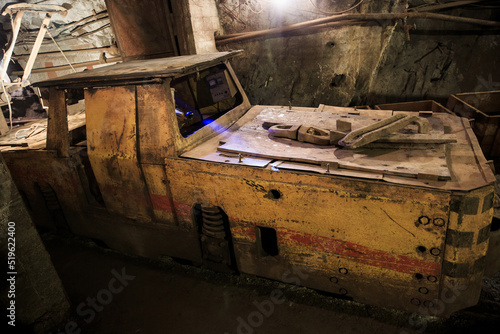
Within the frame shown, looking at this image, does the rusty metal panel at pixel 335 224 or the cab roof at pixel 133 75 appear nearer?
the rusty metal panel at pixel 335 224

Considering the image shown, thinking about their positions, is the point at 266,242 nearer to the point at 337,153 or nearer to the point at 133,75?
the point at 337,153

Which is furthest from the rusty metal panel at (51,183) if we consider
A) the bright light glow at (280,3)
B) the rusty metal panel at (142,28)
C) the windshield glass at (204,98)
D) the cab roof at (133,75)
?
the bright light glow at (280,3)

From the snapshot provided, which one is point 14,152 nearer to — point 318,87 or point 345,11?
point 318,87

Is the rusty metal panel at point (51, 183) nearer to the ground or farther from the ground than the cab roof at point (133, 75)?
nearer to the ground

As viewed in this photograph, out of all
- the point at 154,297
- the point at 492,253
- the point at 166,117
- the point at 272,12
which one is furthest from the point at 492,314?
the point at 272,12

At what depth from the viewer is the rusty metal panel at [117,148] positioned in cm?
267

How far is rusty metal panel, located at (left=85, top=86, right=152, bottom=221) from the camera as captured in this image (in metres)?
2.67

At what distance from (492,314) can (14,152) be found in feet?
15.8

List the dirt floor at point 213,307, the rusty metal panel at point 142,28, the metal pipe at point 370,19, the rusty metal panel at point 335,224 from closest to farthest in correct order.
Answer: the rusty metal panel at point 335,224 → the dirt floor at point 213,307 → the metal pipe at point 370,19 → the rusty metal panel at point 142,28

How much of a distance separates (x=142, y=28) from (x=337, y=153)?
5104 millimetres

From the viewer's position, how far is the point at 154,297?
284 cm

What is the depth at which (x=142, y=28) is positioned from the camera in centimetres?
573

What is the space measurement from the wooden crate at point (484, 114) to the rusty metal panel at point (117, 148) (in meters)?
4.48

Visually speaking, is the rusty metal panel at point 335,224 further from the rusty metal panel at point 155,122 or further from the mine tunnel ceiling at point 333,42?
the mine tunnel ceiling at point 333,42
